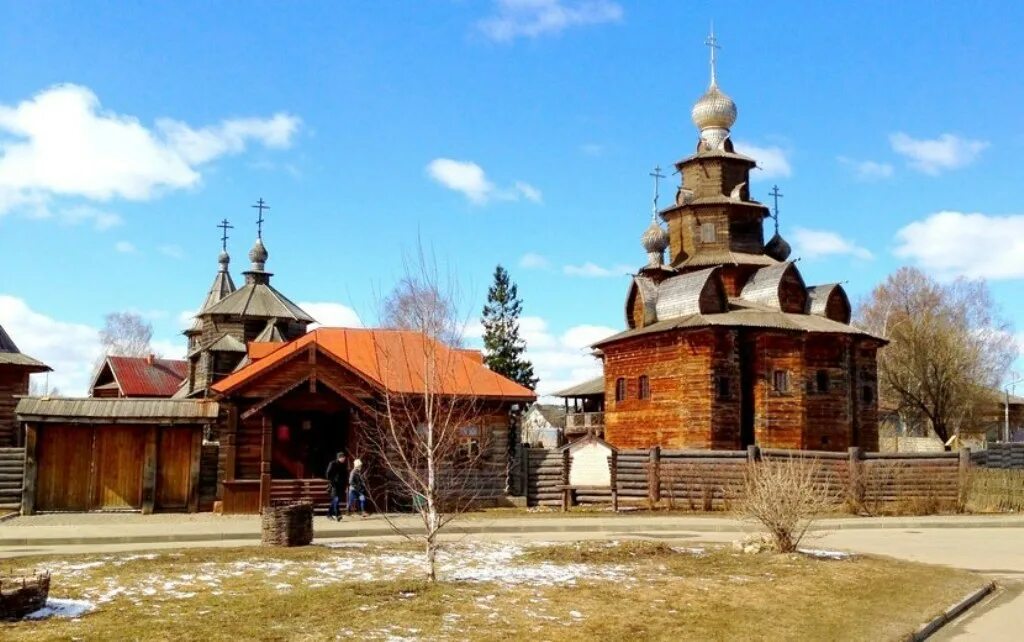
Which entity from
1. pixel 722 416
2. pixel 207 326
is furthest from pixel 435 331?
pixel 207 326

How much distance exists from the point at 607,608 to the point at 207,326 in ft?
131

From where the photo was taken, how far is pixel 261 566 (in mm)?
13500

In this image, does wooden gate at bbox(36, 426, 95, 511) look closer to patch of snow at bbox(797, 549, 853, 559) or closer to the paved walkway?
the paved walkway

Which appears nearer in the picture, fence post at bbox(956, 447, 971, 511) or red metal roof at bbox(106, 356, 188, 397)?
fence post at bbox(956, 447, 971, 511)

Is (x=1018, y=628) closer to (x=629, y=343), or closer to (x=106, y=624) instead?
(x=106, y=624)

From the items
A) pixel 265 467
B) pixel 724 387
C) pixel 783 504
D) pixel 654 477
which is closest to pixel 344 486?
pixel 265 467

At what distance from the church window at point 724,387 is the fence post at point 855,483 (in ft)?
37.3

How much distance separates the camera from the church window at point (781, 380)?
39219mm

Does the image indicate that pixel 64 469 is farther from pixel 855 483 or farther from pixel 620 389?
pixel 620 389

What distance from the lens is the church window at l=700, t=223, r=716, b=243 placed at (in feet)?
156

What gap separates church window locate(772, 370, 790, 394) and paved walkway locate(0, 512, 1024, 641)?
13.2 meters

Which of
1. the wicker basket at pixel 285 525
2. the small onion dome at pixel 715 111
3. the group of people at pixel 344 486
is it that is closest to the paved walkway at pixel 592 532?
the group of people at pixel 344 486

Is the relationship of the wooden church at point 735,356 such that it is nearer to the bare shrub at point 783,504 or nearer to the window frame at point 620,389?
the window frame at point 620,389

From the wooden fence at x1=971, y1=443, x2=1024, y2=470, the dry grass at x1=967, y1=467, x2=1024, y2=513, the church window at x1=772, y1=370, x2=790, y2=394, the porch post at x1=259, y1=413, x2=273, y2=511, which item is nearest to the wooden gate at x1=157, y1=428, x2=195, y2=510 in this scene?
the porch post at x1=259, y1=413, x2=273, y2=511
